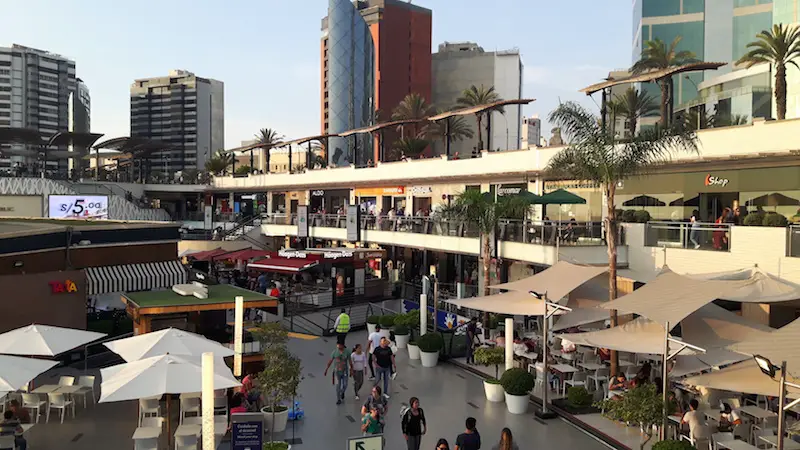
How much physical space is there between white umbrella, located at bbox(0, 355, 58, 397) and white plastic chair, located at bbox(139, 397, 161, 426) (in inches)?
78.8

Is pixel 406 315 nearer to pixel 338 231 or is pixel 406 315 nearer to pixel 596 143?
pixel 596 143

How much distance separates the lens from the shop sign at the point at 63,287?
65.4 ft

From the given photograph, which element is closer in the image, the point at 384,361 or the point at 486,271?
the point at 384,361

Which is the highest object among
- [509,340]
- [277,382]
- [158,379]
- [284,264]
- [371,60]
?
[371,60]

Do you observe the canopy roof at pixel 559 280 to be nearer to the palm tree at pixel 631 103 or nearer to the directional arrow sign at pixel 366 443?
the directional arrow sign at pixel 366 443

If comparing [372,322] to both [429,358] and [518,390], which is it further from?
[518,390]

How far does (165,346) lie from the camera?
12.7m

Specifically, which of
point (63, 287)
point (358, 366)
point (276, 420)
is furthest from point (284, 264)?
point (276, 420)

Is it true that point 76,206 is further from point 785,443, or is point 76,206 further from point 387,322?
point 785,443

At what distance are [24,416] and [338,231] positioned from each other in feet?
87.8

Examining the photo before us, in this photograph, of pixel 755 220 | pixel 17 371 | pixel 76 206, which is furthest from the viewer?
pixel 76 206

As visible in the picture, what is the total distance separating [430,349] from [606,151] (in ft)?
24.0

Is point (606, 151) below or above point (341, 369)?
above

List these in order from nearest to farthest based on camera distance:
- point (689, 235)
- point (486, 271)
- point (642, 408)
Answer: point (642, 408) → point (689, 235) → point (486, 271)
